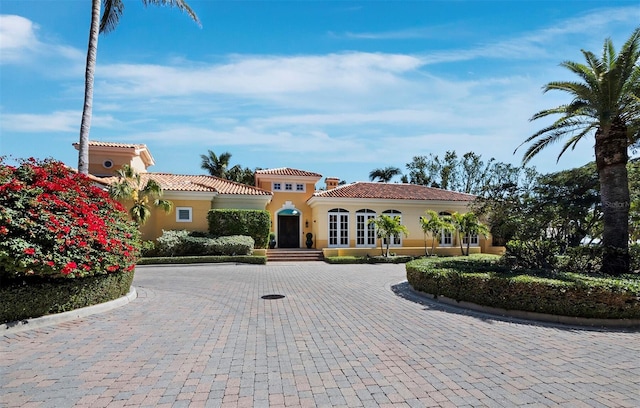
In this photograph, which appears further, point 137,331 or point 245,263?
point 245,263

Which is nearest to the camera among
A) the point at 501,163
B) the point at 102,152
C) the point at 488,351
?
the point at 488,351

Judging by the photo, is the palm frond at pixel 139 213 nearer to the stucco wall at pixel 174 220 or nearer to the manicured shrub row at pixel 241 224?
the stucco wall at pixel 174 220

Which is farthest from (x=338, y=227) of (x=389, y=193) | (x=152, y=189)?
(x=152, y=189)

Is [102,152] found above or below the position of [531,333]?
above

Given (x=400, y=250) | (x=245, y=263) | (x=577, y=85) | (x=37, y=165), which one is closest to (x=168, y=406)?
(x=37, y=165)

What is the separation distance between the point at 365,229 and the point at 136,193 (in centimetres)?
1501

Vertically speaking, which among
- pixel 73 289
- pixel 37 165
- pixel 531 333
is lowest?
pixel 531 333

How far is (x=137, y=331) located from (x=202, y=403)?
11.8 ft

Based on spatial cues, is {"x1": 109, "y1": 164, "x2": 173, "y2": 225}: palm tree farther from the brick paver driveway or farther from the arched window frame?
the brick paver driveway

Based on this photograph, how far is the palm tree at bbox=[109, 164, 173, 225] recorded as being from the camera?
1902 cm

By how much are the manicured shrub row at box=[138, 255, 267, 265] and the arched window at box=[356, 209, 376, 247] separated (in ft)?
26.5

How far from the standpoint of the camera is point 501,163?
45438 mm

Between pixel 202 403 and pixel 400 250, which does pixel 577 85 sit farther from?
pixel 400 250

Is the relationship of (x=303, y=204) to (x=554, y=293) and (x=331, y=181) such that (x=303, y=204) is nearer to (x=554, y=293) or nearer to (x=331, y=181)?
(x=331, y=181)
